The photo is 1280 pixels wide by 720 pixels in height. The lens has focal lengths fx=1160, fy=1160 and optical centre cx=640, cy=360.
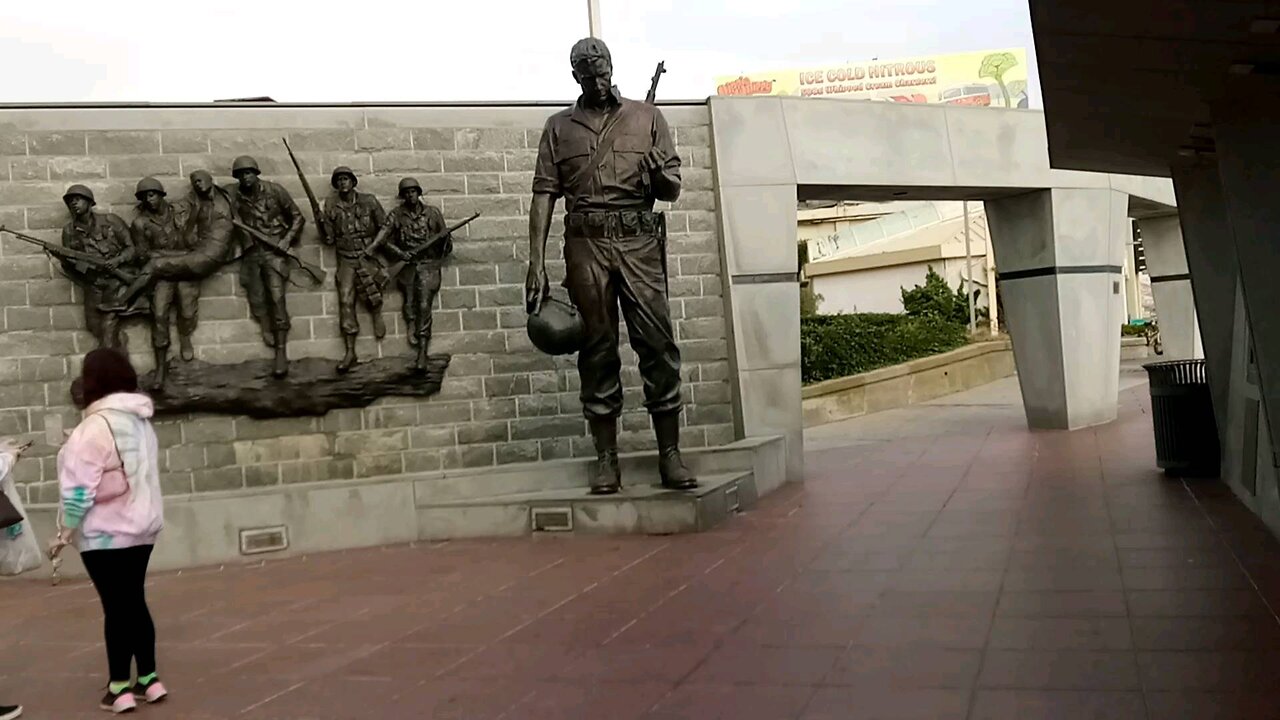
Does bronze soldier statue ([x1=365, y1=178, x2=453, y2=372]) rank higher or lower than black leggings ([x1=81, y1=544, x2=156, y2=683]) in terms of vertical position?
higher

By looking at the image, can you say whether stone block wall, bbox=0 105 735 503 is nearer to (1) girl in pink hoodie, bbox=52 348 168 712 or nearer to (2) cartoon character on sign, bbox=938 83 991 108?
(1) girl in pink hoodie, bbox=52 348 168 712

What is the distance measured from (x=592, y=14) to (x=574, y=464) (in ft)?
15.0

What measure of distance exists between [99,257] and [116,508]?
13.6 ft

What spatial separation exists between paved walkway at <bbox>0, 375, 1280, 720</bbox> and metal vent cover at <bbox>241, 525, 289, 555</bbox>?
0.31 metres

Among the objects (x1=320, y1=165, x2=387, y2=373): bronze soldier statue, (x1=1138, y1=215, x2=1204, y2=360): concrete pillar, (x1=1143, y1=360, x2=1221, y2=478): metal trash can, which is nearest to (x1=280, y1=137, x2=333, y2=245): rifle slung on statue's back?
(x1=320, y1=165, x2=387, y2=373): bronze soldier statue

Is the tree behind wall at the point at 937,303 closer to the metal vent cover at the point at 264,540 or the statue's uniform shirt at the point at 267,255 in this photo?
the statue's uniform shirt at the point at 267,255

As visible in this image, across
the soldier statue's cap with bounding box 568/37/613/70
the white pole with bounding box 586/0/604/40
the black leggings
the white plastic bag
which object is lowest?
the black leggings

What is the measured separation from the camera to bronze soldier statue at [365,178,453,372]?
855 cm

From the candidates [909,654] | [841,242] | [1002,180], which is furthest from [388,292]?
[841,242]

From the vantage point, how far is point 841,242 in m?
35.8

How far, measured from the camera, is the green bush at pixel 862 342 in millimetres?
18312

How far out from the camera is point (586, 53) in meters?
7.29

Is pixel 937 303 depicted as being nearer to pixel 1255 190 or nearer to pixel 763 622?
pixel 1255 190

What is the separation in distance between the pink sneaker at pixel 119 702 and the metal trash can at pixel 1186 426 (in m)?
6.93
